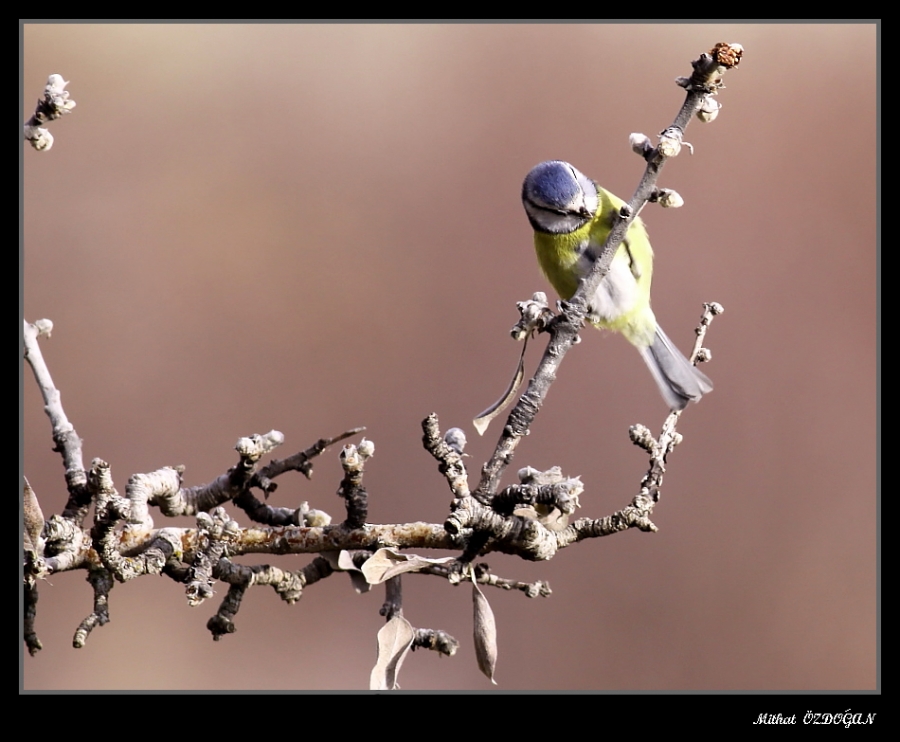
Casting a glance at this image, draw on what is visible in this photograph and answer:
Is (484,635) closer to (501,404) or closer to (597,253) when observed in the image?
(501,404)

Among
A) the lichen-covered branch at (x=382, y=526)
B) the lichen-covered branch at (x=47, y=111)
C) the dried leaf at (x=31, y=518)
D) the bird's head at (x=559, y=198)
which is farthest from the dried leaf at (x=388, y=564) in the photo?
the bird's head at (x=559, y=198)

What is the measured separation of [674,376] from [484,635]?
1.23 m

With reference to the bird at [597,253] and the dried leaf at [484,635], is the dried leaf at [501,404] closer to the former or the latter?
the dried leaf at [484,635]

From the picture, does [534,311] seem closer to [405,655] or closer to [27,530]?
[405,655]

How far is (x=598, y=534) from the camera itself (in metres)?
0.85

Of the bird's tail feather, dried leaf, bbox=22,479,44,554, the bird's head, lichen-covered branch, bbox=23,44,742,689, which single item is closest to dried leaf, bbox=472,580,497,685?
lichen-covered branch, bbox=23,44,742,689

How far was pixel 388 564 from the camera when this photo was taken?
851 mm

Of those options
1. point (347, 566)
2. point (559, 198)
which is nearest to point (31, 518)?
point (347, 566)

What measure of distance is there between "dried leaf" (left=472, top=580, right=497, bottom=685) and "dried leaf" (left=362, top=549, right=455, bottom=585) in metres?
0.08

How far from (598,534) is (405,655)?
261mm

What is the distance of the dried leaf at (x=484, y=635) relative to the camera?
0.90m

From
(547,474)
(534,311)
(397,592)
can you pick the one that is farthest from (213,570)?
(534,311)

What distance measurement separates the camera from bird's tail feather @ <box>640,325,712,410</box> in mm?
1936

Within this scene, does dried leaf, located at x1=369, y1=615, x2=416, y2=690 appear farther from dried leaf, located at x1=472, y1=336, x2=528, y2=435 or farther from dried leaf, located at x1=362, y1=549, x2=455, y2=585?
dried leaf, located at x1=472, y1=336, x2=528, y2=435
